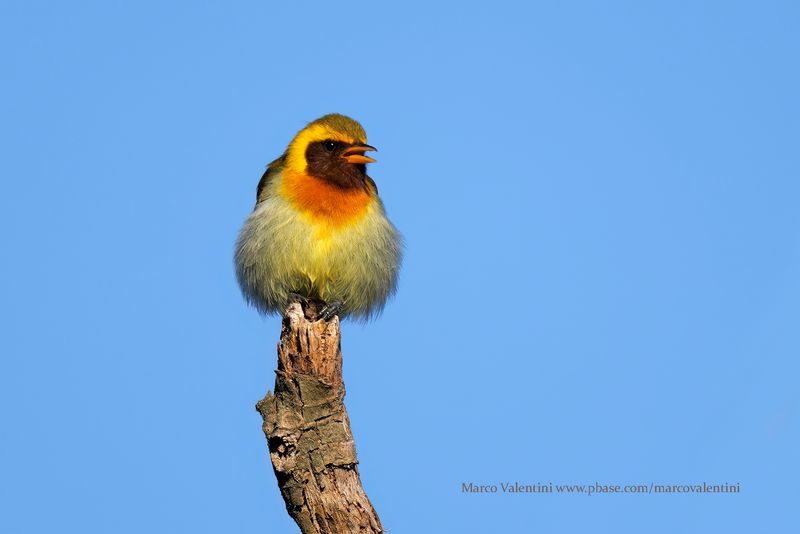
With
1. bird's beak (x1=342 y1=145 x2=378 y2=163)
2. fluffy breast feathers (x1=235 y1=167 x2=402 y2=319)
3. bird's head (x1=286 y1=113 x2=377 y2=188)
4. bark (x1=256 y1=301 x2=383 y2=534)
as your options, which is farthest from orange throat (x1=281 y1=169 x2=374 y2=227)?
bark (x1=256 y1=301 x2=383 y2=534)

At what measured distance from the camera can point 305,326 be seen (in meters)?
8.16

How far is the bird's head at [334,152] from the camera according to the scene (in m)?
10.3

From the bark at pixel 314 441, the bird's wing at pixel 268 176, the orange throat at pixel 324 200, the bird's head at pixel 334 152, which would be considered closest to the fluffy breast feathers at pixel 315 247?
the orange throat at pixel 324 200

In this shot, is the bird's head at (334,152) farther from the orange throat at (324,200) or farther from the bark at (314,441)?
the bark at (314,441)

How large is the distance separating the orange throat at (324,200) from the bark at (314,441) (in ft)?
6.77

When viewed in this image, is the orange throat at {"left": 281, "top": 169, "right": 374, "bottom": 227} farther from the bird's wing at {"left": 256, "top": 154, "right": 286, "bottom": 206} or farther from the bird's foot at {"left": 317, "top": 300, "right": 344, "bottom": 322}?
the bird's foot at {"left": 317, "top": 300, "right": 344, "bottom": 322}

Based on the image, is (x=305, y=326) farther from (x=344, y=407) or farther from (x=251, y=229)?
(x=251, y=229)

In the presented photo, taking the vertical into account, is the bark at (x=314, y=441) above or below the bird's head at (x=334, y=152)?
below

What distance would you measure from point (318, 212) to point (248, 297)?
1.43 meters

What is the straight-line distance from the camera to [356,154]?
34.0 ft

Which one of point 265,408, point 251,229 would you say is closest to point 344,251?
Result: point 251,229

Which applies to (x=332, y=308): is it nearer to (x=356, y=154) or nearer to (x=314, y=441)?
(x=356, y=154)

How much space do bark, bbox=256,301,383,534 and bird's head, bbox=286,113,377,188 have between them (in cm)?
267

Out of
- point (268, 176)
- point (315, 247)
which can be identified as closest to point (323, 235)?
point (315, 247)
